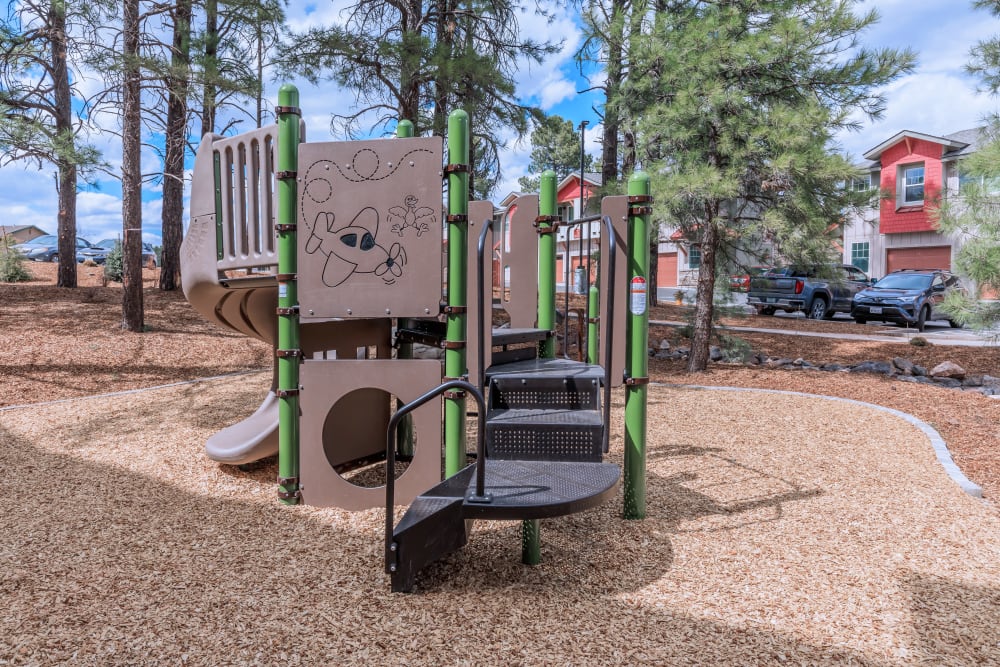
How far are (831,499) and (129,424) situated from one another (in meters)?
5.78

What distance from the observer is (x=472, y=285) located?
149 inches

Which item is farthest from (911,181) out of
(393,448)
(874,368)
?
(393,448)

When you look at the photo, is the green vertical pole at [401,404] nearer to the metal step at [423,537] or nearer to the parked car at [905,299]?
the metal step at [423,537]

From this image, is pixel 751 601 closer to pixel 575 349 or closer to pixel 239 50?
pixel 575 349

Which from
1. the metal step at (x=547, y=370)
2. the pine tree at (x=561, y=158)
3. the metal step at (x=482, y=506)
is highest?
the pine tree at (x=561, y=158)

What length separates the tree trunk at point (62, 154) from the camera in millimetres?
9805

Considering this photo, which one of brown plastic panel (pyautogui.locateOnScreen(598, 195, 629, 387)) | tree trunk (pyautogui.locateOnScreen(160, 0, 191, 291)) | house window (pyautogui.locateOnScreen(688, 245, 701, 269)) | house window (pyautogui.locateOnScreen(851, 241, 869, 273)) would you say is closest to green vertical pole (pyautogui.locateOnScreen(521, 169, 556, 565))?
brown plastic panel (pyautogui.locateOnScreen(598, 195, 629, 387))

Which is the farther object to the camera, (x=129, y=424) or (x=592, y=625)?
(x=129, y=424)

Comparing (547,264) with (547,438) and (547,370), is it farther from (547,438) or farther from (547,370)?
(547,438)

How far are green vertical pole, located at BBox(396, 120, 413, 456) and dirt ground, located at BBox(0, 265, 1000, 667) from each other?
101 centimetres

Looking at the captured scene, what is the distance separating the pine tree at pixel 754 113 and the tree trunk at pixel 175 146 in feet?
21.7

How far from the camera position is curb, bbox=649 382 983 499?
4199 millimetres

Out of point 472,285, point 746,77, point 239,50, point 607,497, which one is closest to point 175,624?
point 607,497

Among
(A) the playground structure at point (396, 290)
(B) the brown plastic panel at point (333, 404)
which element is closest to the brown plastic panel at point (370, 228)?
(A) the playground structure at point (396, 290)
